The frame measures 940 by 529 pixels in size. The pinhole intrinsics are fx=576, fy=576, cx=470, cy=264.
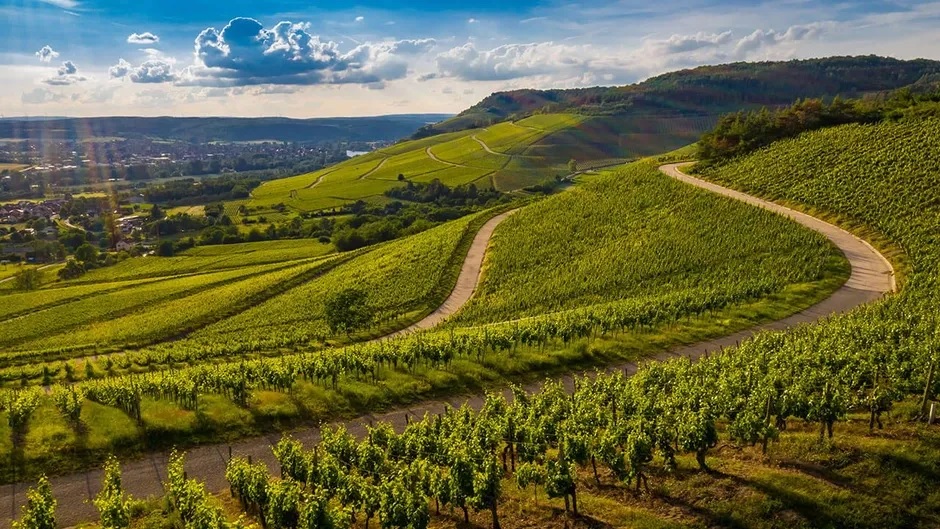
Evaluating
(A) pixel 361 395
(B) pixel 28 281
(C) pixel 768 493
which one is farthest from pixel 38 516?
(B) pixel 28 281

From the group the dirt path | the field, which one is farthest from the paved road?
the dirt path

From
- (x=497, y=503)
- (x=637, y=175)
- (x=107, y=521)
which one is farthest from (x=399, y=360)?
(x=637, y=175)

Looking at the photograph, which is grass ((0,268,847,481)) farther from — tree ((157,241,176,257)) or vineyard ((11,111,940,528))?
tree ((157,241,176,257))

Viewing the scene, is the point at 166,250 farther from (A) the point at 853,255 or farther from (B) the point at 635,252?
(A) the point at 853,255

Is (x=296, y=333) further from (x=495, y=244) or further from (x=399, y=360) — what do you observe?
(x=495, y=244)

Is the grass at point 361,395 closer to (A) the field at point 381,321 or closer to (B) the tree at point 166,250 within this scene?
(A) the field at point 381,321

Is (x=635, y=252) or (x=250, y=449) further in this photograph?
(x=635, y=252)
